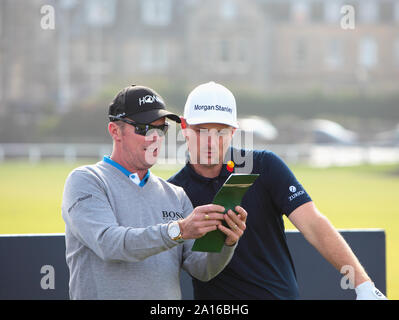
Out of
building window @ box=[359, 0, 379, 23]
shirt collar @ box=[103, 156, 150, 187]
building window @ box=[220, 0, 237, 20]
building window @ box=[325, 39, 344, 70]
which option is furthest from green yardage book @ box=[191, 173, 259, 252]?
building window @ box=[359, 0, 379, 23]

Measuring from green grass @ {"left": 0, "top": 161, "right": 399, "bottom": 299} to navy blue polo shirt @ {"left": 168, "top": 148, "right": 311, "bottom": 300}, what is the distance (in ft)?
11.6

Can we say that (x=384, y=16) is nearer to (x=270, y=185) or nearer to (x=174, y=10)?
(x=174, y=10)

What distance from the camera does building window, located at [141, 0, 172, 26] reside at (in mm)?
55438

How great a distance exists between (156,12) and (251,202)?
176ft

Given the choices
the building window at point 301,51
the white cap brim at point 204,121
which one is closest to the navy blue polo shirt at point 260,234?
the white cap brim at point 204,121

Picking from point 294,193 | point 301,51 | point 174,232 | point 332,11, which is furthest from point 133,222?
point 332,11

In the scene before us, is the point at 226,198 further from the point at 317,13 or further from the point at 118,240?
the point at 317,13

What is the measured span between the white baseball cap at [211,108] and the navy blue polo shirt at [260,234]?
25cm

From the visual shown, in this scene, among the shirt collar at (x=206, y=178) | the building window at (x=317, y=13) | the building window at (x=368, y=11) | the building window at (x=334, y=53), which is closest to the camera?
the shirt collar at (x=206, y=178)

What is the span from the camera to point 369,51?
57.5 meters

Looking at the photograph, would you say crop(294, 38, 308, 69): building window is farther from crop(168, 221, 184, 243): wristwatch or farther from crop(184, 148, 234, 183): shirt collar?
crop(168, 221, 184, 243): wristwatch

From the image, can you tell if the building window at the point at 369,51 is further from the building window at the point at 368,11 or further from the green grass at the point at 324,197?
the green grass at the point at 324,197

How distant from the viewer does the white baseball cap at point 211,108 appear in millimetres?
3676

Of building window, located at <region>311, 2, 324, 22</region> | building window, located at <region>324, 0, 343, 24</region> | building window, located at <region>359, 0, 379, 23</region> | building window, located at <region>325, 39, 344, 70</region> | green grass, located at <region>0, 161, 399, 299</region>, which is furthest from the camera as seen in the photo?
building window, located at <region>359, 0, 379, 23</region>
